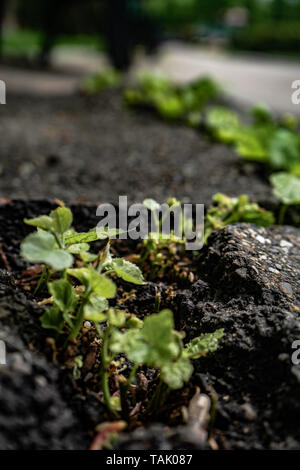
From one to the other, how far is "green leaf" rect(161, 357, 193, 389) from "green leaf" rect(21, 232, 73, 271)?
25 cm

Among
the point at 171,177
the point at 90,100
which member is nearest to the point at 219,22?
the point at 90,100

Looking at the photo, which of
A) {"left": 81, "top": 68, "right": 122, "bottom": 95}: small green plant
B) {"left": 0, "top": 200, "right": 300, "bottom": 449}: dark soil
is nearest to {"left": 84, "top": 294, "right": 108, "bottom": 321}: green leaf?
{"left": 0, "top": 200, "right": 300, "bottom": 449}: dark soil

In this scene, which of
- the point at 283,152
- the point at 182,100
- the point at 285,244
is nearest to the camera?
the point at 285,244

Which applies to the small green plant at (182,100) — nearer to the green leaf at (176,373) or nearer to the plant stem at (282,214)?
the plant stem at (282,214)

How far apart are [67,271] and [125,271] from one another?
0.13 metres

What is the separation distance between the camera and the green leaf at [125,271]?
2.98ft

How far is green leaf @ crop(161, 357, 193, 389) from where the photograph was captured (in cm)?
77

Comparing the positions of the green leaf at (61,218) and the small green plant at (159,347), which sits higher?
the green leaf at (61,218)

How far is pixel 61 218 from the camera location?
901mm

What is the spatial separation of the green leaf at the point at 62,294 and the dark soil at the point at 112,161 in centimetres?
82

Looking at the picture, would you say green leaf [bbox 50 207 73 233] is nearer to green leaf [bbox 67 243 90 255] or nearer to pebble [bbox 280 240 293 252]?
green leaf [bbox 67 243 90 255]

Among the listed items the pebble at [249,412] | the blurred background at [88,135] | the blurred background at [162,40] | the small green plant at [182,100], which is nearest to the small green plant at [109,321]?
the pebble at [249,412]

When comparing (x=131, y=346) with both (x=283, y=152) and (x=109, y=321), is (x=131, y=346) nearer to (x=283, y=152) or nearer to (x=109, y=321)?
(x=109, y=321)

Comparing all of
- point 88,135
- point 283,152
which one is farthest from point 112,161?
point 283,152
